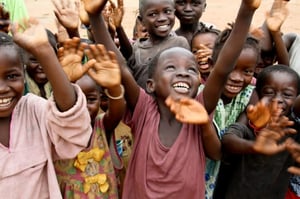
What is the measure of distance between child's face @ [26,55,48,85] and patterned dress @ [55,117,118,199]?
2.04 ft

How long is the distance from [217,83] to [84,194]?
89cm

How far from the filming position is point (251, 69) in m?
2.70

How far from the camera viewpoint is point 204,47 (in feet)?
10.5

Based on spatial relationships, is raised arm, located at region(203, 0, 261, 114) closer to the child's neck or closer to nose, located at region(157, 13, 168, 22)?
the child's neck

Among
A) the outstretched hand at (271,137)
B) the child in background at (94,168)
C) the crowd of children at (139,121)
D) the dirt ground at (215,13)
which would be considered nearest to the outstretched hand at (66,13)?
the crowd of children at (139,121)

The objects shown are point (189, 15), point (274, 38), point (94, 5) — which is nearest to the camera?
point (94, 5)

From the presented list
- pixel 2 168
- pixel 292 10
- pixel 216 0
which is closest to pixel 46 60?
pixel 2 168

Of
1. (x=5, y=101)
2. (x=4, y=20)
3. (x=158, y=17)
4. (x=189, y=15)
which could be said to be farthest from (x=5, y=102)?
(x=189, y=15)

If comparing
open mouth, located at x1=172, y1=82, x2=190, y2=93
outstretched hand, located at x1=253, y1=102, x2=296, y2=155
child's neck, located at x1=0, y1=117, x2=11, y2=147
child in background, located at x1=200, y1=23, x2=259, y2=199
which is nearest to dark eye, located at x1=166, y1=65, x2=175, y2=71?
open mouth, located at x1=172, y1=82, x2=190, y2=93

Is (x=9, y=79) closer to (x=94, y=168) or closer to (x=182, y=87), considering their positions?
(x=94, y=168)

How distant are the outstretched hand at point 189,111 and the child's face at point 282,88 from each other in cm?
68

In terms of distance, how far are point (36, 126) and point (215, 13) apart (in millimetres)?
11670

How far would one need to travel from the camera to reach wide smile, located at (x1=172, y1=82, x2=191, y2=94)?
226 cm

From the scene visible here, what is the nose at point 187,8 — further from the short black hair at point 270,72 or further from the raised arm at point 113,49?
the raised arm at point 113,49
